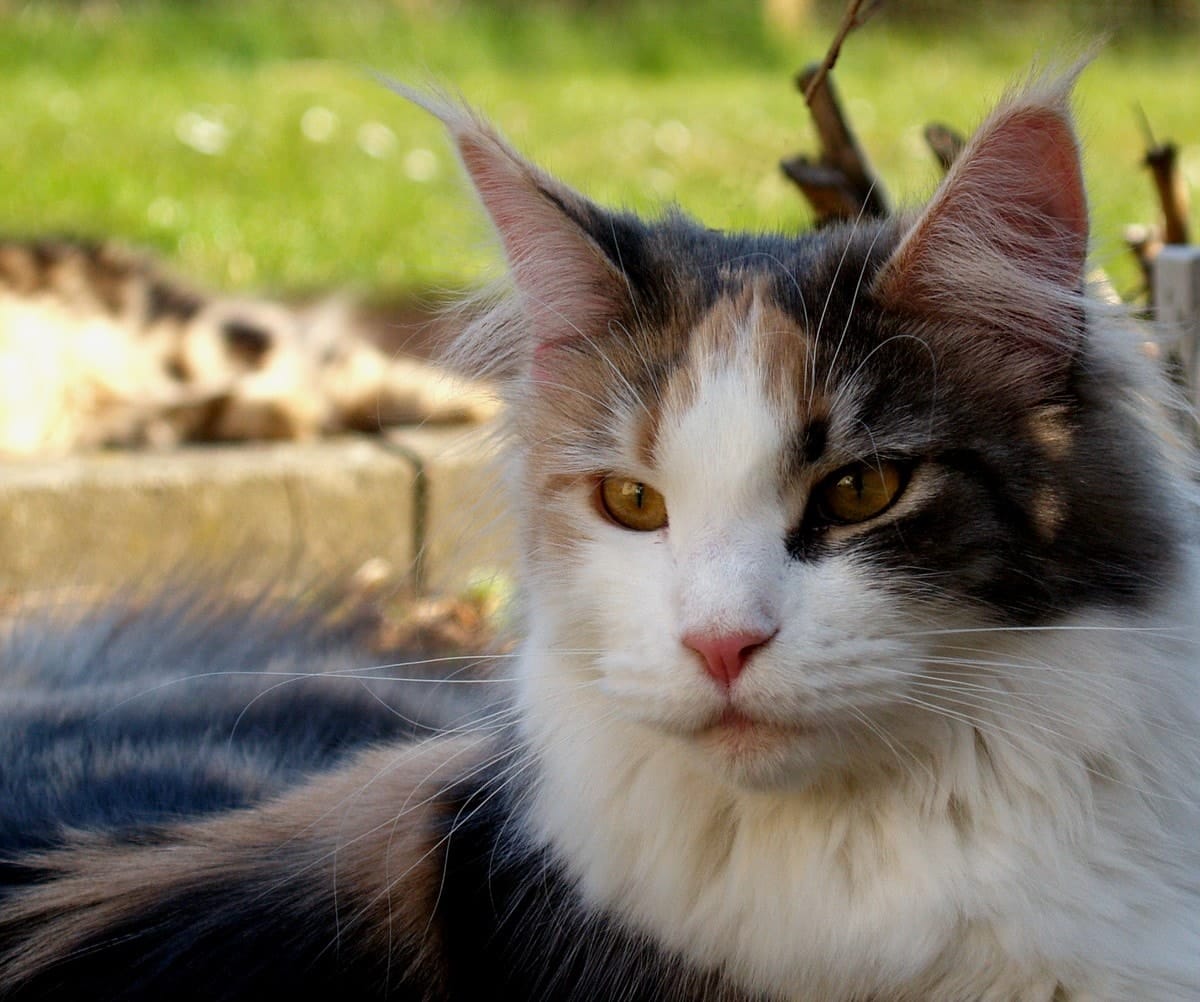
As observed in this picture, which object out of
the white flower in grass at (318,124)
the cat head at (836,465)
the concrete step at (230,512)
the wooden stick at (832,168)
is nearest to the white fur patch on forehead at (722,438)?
the cat head at (836,465)

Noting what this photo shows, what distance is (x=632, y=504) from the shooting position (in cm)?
165

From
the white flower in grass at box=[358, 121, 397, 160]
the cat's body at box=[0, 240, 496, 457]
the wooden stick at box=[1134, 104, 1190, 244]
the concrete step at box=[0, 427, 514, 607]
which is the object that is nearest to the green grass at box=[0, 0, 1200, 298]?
the white flower in grass at box=[358, 121, 397, 160]

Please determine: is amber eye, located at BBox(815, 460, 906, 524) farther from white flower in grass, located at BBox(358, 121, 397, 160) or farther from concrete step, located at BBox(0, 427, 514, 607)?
white flower in grass, located at BBox(358, 121, 397, 160)

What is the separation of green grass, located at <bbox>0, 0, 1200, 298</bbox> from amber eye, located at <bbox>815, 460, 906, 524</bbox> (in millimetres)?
510

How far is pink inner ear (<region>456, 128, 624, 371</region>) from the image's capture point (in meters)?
1.71

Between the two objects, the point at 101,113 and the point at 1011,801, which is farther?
the point at 101,113

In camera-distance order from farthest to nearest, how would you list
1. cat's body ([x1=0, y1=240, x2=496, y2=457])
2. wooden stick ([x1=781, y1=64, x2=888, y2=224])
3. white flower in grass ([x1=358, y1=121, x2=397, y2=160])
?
white flower in grass ([x1=358, y1=121, x2=397, y2=160])
cat's body ([x1=0, y1=240, x2=496, y2=457])
wooden stick ([x1=781, y1=64, x2=888, y2=224])

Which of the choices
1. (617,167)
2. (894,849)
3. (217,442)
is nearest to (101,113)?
(617,167)

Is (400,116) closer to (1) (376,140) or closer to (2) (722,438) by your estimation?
(1) (376,140)

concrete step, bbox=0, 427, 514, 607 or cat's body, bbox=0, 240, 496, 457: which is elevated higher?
cat's body, bbox=0, 240, 496, 457

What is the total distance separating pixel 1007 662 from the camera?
61.1 inches

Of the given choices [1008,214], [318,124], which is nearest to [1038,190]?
[1008,214]

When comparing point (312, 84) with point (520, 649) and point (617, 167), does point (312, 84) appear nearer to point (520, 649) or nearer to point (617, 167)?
point (617, 167)

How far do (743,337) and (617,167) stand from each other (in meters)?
5.07
